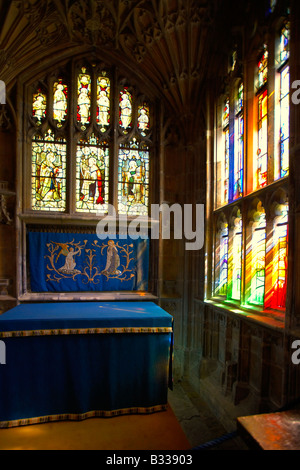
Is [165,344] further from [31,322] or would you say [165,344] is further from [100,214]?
[100,214]

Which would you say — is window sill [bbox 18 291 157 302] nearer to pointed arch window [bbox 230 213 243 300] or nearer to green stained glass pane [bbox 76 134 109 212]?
green stained glass pane [bbox 76 134 109 212]

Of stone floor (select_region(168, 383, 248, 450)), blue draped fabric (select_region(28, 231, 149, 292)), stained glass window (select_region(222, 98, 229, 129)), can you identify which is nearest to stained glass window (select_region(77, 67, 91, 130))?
blue draped fabric (select_region(28, 231, 149, 292))

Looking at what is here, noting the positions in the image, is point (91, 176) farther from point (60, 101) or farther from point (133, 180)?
point (60, 101)

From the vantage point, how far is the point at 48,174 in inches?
215

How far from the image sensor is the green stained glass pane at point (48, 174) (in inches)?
214

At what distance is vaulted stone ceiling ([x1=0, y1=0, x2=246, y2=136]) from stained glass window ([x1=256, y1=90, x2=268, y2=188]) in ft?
6.09

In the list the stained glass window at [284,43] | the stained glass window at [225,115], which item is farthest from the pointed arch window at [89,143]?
the stained glass window at [284,43]

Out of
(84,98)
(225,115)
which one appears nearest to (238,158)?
(225,115)

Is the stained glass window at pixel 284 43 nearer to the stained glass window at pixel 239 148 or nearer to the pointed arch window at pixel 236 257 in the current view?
the stained glass window at pixel 239 148

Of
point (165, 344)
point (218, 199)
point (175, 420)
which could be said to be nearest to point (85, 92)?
point (218, 199)

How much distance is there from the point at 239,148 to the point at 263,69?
3.43 ft

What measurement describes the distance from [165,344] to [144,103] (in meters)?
4.50
